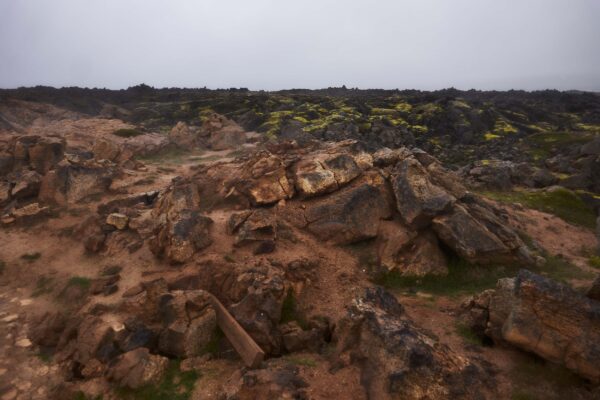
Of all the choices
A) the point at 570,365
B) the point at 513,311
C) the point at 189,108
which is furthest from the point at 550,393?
the point at 189,108

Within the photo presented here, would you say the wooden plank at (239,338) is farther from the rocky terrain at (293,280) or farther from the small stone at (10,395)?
the small stone at (10,395)

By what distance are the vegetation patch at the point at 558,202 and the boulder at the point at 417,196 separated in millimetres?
12228

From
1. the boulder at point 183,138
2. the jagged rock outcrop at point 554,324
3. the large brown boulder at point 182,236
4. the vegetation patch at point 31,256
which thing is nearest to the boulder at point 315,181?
the large brown boulder at point 182,236

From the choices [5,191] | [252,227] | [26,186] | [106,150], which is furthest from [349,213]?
[106,150]

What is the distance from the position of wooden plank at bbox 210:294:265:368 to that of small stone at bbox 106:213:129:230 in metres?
9.43

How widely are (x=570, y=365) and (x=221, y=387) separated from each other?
10.4 m

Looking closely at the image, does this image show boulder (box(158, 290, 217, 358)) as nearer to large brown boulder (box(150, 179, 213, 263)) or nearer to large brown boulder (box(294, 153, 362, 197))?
large brown boulder (box(150, 179, 213, 263))

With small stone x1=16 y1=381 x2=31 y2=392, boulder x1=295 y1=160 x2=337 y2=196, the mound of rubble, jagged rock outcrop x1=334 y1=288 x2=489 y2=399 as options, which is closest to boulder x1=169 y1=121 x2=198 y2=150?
the mound of rubble

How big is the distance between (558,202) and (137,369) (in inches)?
1235

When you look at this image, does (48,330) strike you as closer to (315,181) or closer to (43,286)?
(43,286)

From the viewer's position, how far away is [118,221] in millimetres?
21906

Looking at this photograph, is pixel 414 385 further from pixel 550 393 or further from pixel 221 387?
pixel 221 387

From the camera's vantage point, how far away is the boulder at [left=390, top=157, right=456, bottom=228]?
1930 centimetres

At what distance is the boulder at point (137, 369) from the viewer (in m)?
12.7
